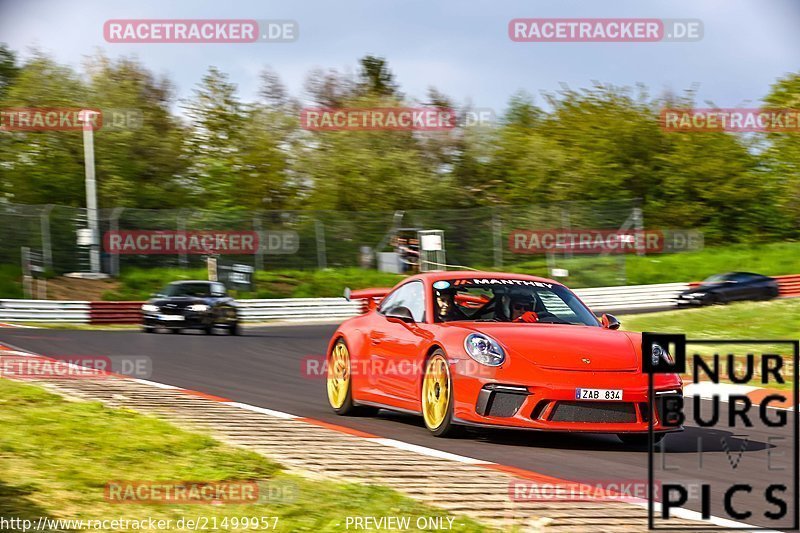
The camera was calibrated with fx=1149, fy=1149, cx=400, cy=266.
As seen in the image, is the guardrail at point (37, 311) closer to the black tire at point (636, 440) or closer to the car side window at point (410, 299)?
the car side window at point (410, 299)

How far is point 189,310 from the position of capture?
85.6 feet

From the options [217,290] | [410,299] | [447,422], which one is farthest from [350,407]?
[217,290]

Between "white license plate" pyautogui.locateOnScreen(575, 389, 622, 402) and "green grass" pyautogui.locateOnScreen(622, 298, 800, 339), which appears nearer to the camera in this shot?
"white license plate" pyautogui.locateOnScreen(575, 389, 622, 402)

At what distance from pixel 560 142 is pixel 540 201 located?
663cm

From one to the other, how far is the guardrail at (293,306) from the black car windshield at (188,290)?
5800mm

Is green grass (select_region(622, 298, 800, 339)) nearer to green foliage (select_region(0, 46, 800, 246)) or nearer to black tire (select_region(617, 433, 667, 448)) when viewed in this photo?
black tire (select_region(617, 433, 667, 448))

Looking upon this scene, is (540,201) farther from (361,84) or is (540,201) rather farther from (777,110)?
(361,84)

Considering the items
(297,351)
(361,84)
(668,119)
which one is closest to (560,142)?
(668,119)

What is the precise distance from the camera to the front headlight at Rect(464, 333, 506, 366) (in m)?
8.26

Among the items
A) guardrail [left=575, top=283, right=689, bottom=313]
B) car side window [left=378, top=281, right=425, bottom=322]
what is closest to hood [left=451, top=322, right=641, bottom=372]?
car side window [left=378, top=281, right=425, bottom=322]

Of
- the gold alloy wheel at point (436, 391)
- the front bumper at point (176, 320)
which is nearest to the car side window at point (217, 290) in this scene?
the front bumper at point (176, 320)

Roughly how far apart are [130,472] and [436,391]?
3.11 metres

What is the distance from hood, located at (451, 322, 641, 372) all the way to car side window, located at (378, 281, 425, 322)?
538 millimetres

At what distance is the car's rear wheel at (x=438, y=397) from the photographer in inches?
330
